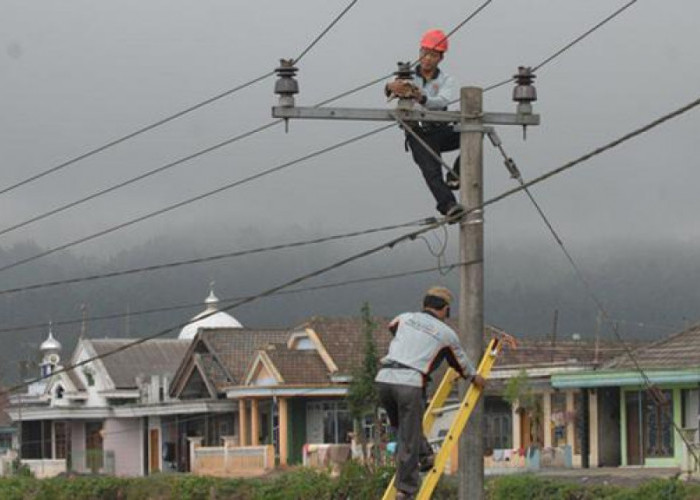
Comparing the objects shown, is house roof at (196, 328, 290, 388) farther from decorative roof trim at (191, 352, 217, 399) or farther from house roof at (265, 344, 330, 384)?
house roof at (265, 344, 330, 384)

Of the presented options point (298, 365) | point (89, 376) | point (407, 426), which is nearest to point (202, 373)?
point (298, 365)

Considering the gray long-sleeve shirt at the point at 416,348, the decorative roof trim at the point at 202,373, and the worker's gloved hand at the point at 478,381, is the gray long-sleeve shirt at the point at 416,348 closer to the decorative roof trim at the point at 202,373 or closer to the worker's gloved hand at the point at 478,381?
the worker's gloved hand at the point at 478,381

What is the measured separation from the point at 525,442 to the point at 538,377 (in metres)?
3.81

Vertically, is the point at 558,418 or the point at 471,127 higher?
the point at 471,127

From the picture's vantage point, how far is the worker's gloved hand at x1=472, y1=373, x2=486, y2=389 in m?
14.6

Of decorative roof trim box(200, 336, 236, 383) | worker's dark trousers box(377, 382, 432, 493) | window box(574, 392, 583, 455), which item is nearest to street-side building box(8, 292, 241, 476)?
decorative roof trim box(200, 336, 236, 383)

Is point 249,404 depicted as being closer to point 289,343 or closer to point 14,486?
point 289,343

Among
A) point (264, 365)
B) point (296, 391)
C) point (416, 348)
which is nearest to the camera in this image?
point (416, 348)

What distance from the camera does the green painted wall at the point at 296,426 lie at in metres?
64.8

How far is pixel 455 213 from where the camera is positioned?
16641 mm

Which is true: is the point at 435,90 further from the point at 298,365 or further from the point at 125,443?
the point at 125,443

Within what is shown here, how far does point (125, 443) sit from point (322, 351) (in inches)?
831

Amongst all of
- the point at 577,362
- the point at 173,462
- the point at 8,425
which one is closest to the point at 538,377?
the point at 577,362

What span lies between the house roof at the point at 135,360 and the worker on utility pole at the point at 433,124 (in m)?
62.7
